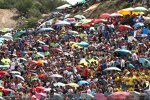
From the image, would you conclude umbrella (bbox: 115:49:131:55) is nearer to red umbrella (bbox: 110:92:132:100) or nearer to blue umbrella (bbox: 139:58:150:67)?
blue umbrella (bbox: 139:58:150:67)

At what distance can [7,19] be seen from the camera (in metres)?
70.4

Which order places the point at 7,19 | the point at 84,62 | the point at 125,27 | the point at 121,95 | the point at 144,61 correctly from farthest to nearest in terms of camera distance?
the point at 7,19
the point at 125,27
the point at 84,62
the point at 144,61
the point at 121,95

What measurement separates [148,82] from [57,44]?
13.7m

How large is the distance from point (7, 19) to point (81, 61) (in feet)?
131

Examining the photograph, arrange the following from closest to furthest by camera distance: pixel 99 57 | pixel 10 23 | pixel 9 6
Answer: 1. pixel 99 57
2. pixel 10 23
3. pixel 9 6

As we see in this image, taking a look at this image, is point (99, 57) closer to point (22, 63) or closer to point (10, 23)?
point (22, 63)

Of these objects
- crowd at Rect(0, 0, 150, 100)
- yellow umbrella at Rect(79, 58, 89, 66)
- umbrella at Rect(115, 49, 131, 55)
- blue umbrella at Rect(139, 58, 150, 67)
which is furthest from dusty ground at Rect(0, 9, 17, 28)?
blue umbrella at Rect(139, 58, 150, 67)

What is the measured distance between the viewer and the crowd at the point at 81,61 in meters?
26.6

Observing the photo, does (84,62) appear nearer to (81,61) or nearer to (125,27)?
(81,61)

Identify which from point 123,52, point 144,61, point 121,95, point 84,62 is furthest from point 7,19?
point 121,95

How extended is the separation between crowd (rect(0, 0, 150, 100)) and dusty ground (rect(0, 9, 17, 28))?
85.7 ft

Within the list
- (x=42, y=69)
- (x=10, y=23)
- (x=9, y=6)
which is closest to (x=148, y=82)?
(x=42, y=69)

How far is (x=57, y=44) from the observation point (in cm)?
3819

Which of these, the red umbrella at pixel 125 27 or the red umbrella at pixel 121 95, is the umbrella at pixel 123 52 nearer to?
the red umbrella at pixel 125 27
